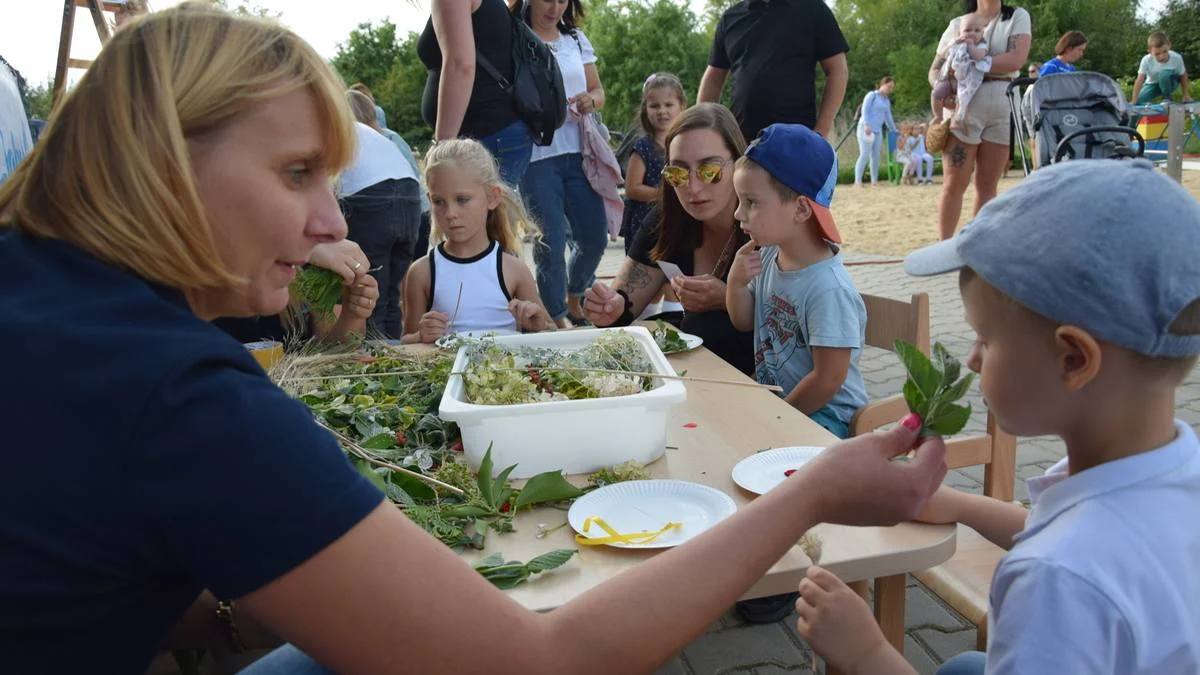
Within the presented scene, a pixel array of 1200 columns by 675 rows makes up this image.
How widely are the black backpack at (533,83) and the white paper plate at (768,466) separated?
3.31 meters

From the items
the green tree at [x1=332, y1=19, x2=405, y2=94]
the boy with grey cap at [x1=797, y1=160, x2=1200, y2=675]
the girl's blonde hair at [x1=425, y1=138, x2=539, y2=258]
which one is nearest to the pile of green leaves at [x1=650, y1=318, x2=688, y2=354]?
the girl's blonde hair at [x1=425, y1=138, x2=539, y2=258]

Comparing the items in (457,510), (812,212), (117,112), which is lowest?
(457,510)

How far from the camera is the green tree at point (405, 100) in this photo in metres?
36.5

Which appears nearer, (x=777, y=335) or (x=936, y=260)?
(x=936, y=260)

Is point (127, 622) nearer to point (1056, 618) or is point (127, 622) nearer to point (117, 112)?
point (117, 112)

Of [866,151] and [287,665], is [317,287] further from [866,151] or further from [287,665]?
[866,151]

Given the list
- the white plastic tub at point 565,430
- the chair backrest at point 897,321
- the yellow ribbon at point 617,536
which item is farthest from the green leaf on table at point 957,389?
the chair backrest at point 897,321

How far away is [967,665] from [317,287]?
2.07 m

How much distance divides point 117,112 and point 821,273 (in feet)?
6.98

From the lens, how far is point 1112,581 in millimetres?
1021

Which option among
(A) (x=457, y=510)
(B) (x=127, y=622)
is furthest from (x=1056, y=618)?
(B) (x=127, y=622)

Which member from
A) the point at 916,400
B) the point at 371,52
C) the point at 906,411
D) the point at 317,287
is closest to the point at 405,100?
the point at 371,52

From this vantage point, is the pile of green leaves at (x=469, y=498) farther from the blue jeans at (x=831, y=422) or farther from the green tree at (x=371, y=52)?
the green tree at (x=371, y=52)

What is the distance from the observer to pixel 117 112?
3.36 ft
